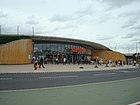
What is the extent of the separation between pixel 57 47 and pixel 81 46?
9346mm

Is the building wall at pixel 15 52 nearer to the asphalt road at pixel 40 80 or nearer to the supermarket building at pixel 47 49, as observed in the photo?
the supermarket building at pixel 47 49

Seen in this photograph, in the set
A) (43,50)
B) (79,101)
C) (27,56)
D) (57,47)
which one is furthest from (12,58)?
(79,101)

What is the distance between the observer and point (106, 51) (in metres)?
62.7

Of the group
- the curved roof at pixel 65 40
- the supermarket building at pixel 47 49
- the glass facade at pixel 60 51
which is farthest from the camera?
the glass facade at pixel 60 51

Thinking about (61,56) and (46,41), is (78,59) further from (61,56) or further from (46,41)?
(46,41)

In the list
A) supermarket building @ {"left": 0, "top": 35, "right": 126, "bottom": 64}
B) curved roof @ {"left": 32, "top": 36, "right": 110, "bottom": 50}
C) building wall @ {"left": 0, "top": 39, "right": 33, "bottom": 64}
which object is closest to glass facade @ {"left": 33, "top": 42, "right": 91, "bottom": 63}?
supermarket building @ {"left": 0, "top": 35, "right": 126, "bottom": 64}

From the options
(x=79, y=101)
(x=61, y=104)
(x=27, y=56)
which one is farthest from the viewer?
(x=27, y=56)

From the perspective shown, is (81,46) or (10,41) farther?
(81,46)

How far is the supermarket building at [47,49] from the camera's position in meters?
33.7

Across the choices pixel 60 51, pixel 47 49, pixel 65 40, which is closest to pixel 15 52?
pixel 47 49

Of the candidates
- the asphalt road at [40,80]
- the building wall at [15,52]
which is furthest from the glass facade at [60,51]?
the asphalt road at [40,80]

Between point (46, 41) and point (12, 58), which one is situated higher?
point (46, 41)

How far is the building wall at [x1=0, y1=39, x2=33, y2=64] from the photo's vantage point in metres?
32.9

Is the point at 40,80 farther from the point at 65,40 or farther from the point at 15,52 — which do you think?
the point at 65,40
